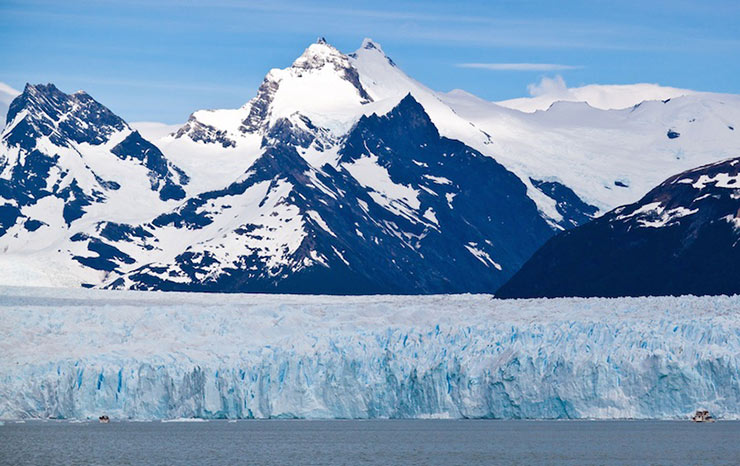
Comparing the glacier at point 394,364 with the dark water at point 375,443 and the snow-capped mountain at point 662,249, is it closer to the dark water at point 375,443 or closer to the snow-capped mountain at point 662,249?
the dark water at point 375,443

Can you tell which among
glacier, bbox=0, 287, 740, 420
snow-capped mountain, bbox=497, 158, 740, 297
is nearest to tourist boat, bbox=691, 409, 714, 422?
glacier, bbox=0, 287, 740, 420

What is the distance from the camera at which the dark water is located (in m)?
78.6

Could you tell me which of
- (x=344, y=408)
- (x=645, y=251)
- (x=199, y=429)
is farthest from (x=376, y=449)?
(x=645, y=251)

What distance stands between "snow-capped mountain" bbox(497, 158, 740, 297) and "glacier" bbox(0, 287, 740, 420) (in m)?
39.4

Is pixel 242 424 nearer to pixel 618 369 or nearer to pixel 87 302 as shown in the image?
pixel 87 302

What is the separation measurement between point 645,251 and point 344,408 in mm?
59825

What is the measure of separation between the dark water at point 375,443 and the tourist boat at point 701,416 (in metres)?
0.87

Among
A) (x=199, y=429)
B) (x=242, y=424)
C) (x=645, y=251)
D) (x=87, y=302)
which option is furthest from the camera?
(x=645, y=251)

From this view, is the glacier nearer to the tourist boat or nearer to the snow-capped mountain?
the tourist boat

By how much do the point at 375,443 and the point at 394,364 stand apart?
7.63 m

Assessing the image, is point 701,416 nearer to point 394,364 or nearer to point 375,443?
point 394,364

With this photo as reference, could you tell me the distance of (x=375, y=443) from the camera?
90.1 meters

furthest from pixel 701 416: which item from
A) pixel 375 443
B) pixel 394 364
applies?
pixel 375 443

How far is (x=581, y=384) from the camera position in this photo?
91938 millimetres
